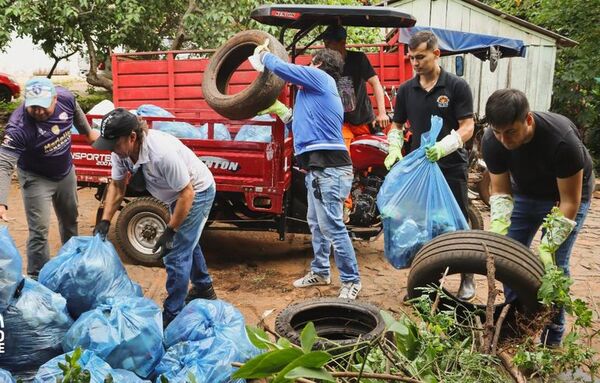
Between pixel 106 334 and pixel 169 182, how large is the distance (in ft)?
3.40

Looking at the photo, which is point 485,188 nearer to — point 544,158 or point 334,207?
point 334,207

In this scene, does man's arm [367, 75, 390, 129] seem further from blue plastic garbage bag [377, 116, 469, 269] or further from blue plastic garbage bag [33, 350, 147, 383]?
blue plastic garbage bag [33, 350, 147, 383]

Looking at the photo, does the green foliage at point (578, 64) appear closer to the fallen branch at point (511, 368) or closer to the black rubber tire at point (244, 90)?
→ the black rubber tire at point (244, 90)


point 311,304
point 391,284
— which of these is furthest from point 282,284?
point 311,304

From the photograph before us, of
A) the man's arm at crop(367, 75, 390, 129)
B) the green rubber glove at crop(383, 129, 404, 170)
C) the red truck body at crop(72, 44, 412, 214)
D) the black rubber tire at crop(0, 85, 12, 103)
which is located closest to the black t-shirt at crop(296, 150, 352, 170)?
the green rubber glove at crop(383, 129, 404, 170)

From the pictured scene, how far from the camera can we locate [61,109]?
14.7ft

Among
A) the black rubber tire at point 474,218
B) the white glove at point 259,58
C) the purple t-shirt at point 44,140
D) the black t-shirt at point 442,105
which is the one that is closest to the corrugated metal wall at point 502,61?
the black rubber tire at point 474,218

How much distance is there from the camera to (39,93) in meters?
4.22

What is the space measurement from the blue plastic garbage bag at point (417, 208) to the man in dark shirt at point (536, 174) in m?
0.45

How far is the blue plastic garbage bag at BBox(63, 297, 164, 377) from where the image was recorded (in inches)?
122

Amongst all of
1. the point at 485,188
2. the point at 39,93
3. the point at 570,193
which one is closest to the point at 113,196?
the point at 39,93

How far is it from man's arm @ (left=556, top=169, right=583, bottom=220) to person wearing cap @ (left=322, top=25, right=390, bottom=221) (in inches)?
98.7

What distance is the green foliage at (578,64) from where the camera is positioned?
10750mm

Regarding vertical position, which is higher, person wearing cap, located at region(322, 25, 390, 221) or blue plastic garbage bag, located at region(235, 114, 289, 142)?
person wearing cap, located at region(322, 25, 390, 221)
